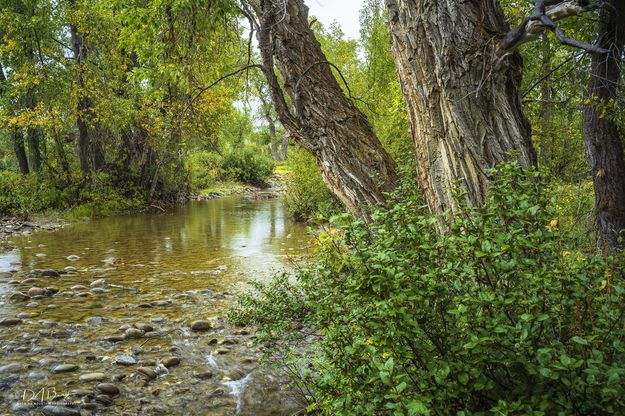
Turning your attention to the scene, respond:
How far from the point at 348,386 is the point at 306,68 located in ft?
12.7

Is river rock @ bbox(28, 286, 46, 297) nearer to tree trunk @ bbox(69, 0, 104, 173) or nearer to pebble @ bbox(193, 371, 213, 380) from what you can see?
pebble @ bbox(193, 371, 213, 380)

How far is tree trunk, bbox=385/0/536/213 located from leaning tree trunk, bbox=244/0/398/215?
53.6 inches

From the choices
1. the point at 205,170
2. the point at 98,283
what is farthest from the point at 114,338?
the point at 205,170

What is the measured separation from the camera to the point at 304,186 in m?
16.3

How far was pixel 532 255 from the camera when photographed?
239cm

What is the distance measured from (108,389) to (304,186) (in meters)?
12.4

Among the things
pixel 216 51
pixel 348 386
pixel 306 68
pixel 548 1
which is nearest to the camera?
pixel 348 386

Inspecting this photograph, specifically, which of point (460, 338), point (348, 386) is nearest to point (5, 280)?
point (348, 386)

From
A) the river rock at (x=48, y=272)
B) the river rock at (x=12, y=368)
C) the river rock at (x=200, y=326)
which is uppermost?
the river rock at (x=48, y=272)

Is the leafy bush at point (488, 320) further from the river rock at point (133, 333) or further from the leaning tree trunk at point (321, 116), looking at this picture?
the river rock at point (133, 333)

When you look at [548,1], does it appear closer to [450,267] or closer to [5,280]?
[450,267]

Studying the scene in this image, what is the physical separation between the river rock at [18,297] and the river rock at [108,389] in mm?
3797

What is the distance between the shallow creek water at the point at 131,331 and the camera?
4.22 metres

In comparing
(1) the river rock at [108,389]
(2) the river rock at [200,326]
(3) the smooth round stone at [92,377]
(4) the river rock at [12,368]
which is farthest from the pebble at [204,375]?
(4) the river rock at [12,368]
